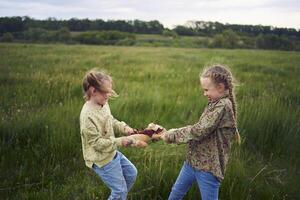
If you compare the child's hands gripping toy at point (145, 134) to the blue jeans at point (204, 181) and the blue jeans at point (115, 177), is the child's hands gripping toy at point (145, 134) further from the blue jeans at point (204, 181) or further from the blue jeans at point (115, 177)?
the blue jeans at point (204, 181)

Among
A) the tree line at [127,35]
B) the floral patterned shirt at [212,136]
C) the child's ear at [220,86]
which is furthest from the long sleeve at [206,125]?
the tree line at [127,35]

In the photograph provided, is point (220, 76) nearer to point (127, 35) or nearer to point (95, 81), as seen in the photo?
point (95, 81)

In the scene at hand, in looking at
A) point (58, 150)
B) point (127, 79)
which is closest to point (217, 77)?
point (58, 150)

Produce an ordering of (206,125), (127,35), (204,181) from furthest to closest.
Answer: (127,35) → (204,181) → (206,125)

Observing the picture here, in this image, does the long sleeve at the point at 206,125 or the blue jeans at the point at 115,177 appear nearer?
the long sleeve at the point at 206,125

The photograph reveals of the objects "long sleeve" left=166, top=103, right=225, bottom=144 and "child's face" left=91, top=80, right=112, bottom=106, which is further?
"child's face" left=91, top=80, right=112, bottom=106

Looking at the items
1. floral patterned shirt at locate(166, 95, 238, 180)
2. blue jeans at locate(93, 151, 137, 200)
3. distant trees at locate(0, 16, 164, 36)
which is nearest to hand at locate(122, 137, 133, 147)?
blue jeans at locate(93, 151, 137, 200)

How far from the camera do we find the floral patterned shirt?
8.21 ft

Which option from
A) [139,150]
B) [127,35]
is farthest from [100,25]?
[139,150]

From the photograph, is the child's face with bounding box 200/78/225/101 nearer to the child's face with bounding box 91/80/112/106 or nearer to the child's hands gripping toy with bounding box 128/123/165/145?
the child's hands gripping toy with bounding box 128/123/165/145

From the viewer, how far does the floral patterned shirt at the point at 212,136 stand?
98.5 inches

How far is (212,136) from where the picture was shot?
257 centimetres

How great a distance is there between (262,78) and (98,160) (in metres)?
7.30

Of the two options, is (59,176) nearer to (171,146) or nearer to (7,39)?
(171,146)
